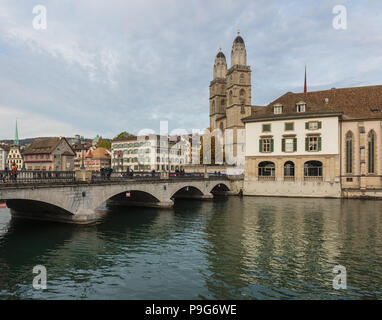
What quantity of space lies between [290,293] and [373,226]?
58.6ft

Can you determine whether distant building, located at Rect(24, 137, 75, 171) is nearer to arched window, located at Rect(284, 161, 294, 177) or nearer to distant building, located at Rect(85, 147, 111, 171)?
distant building, located at Rect(85, 147, 111, 171)

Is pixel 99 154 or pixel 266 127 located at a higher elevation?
pixel 266 127

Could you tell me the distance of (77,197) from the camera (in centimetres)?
2327

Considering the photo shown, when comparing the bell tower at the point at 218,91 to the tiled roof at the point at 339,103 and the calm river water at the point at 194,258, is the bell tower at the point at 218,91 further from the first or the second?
the calm river water at the point at 194,258

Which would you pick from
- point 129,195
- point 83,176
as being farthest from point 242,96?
point 83,176

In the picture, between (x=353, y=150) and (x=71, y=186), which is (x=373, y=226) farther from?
(x=353, y=150)

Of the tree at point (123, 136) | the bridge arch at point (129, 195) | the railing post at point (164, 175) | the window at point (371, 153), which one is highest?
the tree at point (123, 136)

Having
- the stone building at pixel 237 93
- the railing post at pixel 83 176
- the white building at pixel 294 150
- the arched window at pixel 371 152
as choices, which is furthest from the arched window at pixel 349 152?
the railing post at pixel 83 176

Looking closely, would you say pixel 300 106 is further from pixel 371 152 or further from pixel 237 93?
pixel 237 93

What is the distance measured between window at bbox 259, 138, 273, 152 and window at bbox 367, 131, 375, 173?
16307 millimetres

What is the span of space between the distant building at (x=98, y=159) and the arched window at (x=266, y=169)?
8206cm

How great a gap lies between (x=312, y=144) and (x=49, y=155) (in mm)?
67381

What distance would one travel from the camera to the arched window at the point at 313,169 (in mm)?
48681
